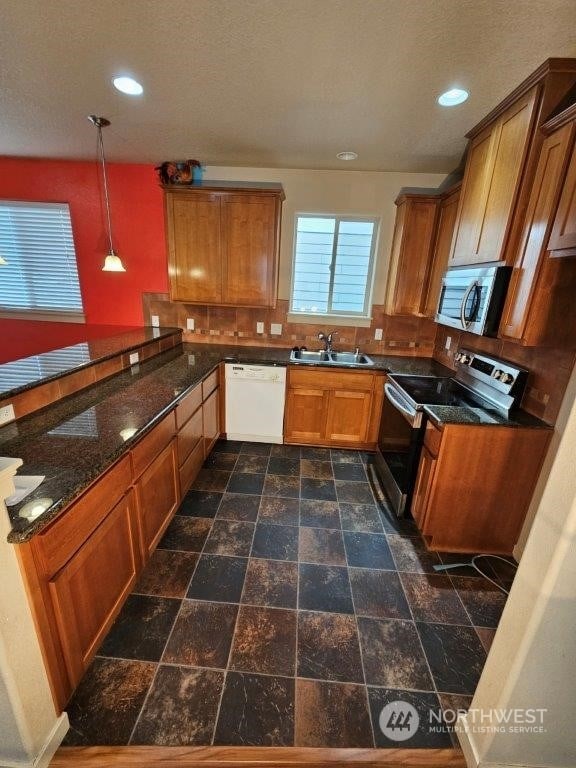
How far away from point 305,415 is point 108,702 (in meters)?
2.26

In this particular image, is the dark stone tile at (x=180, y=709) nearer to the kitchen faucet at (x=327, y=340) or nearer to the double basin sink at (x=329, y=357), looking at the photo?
the double basin sink at (x=329, y=357)

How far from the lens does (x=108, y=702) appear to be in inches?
48.6

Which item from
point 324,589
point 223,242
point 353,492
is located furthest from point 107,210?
point 324,589

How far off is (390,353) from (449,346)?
597 millimetres

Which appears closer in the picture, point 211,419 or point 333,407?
point 211,419

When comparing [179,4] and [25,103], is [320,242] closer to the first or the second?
[179,4]

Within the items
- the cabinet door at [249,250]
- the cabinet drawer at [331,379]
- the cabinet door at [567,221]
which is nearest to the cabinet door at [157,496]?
the cabinet drawer at [331,379]

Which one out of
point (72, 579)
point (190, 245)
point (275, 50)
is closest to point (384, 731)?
point (72, 579)

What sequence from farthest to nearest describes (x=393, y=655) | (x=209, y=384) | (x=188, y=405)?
1. (x=209, y=384)
2. (x=188, y=405)
3. (x=393, y=655)

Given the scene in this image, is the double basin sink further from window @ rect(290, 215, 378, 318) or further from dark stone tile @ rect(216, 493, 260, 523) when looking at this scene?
dark stone tile @ rect(216, 493, 260, 523)

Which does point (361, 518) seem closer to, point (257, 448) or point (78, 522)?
point (257, 448)

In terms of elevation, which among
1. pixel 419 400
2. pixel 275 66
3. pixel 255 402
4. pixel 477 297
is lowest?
pixel 255 402

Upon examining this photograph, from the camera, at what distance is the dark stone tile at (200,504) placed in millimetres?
2264

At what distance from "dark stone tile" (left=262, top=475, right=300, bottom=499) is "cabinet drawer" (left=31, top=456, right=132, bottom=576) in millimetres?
1312
